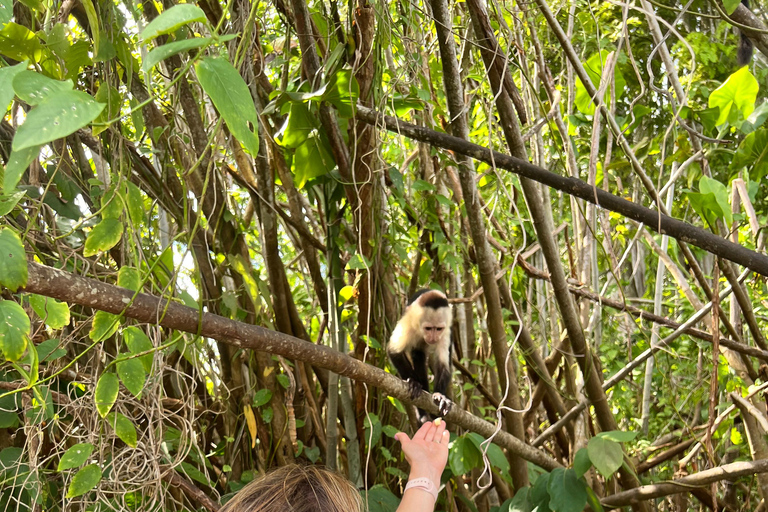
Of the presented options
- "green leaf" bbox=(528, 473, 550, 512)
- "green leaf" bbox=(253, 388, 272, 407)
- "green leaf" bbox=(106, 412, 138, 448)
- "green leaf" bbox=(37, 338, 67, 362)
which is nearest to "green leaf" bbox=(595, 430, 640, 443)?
"green leaf" bbox=(528, 473, 550, 512)

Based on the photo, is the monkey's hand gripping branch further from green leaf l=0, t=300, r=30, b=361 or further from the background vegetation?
green leaf l=0, t=300, r=30, b=361

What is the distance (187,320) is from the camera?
1.49 metres

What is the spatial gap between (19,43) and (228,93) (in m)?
0.73

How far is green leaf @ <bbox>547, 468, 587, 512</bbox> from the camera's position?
225 cm

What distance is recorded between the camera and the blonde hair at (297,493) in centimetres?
125

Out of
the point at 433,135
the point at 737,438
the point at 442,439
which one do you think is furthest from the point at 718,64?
the point at 442,439

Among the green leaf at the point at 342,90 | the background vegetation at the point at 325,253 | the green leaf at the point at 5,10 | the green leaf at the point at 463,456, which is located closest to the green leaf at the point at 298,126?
the background vegetation at the point at 325,253

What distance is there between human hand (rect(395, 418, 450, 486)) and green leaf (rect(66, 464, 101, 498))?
0.74 meters

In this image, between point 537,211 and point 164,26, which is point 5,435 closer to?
point 537,211

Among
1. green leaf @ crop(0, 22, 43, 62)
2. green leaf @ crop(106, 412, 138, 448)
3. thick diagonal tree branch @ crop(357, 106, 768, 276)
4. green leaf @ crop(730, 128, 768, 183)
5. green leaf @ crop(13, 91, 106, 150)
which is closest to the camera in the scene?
green leaf @ crop(13, 91, 106, 150)

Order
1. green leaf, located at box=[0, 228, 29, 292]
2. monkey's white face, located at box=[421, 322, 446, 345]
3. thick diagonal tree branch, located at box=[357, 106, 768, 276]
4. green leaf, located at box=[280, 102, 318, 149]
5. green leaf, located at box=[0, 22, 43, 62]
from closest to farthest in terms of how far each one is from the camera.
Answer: green leaf, located at box=[0, 228, 29, 292] < green leaf, located at box=[0, 22, 43, 62] < thick diagonal tree branch, located at box=[357, 106, 768, 276] < green leaf, located at box=[280, 102, 318, 149] < monkey's white face, located at box=[421, 322, 446, 345]

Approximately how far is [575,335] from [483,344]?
137 cm

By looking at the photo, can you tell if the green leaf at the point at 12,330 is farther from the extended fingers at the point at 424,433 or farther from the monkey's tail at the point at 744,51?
the monkey's tail at the point at 744,51

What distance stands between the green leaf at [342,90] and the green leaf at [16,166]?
153 centimetres
